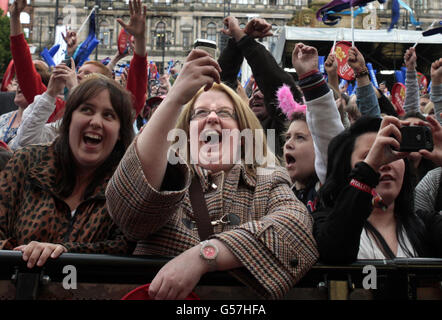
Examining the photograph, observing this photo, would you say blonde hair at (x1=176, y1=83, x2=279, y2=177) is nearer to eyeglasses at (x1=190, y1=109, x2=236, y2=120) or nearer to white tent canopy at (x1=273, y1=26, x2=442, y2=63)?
eyeglasses at (x1=190, y1=109, x2=236, y2=120)

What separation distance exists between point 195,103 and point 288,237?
0.84 m

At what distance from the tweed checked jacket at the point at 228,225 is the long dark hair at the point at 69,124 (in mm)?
474

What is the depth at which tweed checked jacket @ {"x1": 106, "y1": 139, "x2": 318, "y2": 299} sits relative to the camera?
1.73m

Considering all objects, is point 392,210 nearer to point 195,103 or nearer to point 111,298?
point 195,103

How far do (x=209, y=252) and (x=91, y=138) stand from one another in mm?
915

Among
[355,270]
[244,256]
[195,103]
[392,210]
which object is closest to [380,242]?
[392,210]

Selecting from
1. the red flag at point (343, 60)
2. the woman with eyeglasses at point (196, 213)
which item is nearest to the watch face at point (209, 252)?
the woman with eyeglasses at point (196, 213)

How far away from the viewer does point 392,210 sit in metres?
2.31

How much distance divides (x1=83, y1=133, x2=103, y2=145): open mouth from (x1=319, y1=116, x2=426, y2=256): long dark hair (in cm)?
99

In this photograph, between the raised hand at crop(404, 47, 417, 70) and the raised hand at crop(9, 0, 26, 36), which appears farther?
the raised hand at crop(404, 47, 417, 70)

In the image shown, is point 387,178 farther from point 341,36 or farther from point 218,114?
point 341,36

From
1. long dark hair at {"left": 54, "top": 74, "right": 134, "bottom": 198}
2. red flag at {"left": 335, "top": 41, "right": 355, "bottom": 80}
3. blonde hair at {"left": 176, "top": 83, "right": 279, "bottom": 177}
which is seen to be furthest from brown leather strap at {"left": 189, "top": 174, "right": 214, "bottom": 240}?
red flag at {"left": 335, "top": 41, "right": 355, "bottom": 80}

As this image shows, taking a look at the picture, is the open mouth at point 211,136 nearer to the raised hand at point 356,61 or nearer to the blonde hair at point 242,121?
the blonde hair at point 242,121
